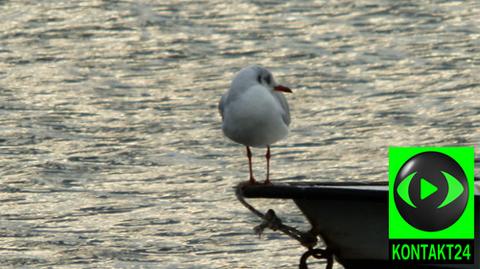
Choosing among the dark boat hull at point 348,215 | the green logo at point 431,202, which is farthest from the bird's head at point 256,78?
the green logo at point 431,202

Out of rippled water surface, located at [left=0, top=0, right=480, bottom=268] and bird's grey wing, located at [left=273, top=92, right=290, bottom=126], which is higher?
bird's grey wing, located at [left=273, top=92, right=290, bottom=126]

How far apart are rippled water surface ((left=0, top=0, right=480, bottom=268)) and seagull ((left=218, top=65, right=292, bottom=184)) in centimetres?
497

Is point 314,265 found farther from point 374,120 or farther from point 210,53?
point 210,53

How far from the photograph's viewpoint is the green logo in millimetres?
10484

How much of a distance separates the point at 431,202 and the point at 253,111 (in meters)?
1.79

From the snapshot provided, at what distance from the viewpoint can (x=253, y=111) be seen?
958 cm

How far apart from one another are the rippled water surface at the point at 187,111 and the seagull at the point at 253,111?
4971mm

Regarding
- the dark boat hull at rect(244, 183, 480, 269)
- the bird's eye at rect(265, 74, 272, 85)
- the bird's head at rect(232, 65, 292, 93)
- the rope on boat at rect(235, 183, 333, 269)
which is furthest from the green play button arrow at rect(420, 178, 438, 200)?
the bird's eye at rect(265, 74, 272, 85)

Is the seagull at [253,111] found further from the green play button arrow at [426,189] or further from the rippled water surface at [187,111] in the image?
the rippled water surface at [187,111]

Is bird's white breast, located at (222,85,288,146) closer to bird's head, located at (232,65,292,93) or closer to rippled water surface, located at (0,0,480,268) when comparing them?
bird's head, located at (232,65,292,93)

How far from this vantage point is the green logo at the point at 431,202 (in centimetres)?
1048

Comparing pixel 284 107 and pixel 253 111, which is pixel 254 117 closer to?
pixel 253 111

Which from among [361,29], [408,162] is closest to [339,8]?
[361,29]

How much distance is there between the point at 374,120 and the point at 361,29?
6923 millimetres
